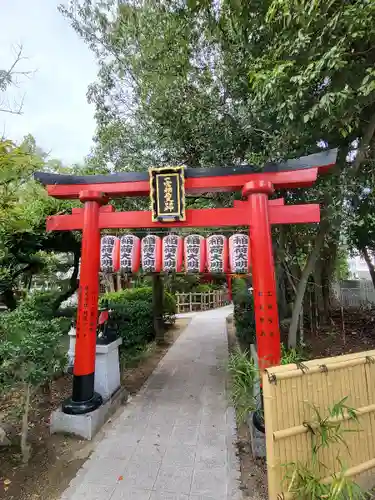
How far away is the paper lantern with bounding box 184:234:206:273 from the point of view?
4.71 metres

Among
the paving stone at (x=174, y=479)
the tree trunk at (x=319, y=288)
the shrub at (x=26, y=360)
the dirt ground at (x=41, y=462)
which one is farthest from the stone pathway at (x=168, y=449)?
the tree trunk at (x=319, y=288)

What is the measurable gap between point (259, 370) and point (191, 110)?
16.0 feet

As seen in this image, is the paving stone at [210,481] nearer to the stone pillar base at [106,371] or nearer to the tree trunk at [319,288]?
the stone pillar base at [106,371]

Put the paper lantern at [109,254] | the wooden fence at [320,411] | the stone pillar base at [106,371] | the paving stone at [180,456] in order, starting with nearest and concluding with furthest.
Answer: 1. the wooden fence at [320,411]
2. the paving stone at [180,456]
3. the paper lantern at [109,254]
4. the stone pillar base at [106,371]

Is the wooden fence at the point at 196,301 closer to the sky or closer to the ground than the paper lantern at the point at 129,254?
closer to the ground

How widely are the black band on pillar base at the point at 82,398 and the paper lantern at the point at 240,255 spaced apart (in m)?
2.85

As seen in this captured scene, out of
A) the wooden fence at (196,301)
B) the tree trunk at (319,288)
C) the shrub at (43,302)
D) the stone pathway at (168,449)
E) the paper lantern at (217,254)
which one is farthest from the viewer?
the wooden fence at (196,301)

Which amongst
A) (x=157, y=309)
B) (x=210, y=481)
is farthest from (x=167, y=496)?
(x=157, y=309)

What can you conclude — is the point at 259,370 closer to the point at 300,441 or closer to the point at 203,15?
the point at 300,441

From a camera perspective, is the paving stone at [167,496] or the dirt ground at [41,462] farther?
the dirt ground at [41,462]

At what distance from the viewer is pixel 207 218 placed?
4.73 m

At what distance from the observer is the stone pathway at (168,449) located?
3.16 metres

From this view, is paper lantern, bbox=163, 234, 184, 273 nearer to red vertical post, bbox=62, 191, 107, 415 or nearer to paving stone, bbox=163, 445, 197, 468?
red vertical post, bbox=62, 191, 107, 415

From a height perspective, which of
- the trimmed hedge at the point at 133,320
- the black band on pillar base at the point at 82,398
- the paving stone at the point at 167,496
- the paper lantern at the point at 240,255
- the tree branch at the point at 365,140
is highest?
the tree branch at the point at 365,140
